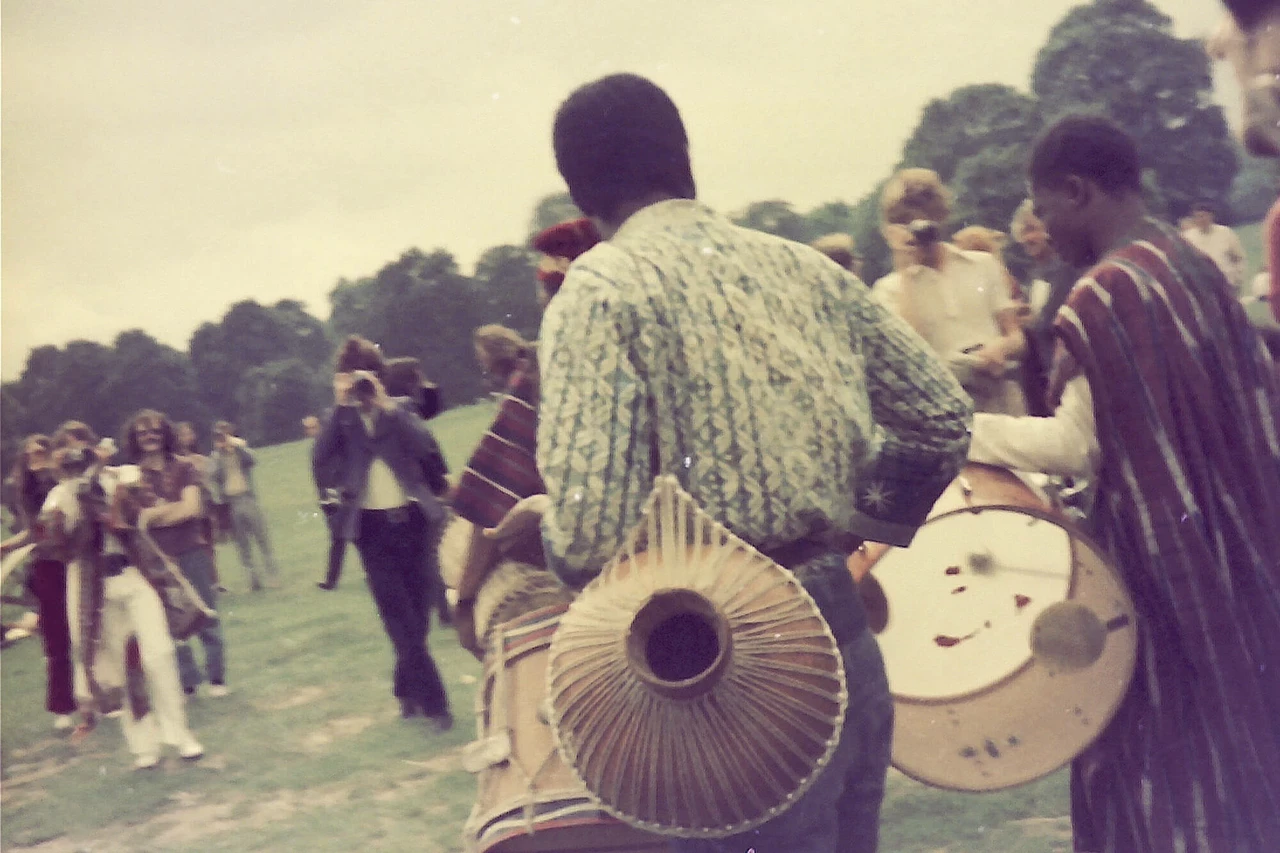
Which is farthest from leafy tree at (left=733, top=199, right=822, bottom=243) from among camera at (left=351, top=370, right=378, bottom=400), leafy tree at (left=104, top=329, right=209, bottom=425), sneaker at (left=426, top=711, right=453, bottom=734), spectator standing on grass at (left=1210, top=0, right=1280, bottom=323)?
leafy tree at (left=104, top=329, right=209, bottom=425)

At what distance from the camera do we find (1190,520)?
78.7 inches

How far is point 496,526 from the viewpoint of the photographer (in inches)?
93.2

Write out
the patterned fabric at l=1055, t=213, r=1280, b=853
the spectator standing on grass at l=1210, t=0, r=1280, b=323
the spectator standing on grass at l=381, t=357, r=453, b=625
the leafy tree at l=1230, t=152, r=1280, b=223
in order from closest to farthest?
the patterned fabric at l=1055, t=213, r=1280, b=853
the spectator standing on grass at l=1210, t=0, r=1280, b=323
the leafy tree at l=1230, t=152, r=1280, b=223
the spectator standing on grass at l=381, t=357, r=453, b=625

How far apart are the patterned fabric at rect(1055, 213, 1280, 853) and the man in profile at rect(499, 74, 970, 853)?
19.7 inches

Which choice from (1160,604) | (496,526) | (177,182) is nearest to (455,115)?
(177,182)

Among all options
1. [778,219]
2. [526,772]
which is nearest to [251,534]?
[526,772]

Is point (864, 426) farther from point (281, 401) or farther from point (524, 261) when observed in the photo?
point (281, 401)

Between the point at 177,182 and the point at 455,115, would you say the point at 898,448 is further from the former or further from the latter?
the point at 177,182

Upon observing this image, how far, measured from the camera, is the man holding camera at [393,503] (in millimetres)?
3002

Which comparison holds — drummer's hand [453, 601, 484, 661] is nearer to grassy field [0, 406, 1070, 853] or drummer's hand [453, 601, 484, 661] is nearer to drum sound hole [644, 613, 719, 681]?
grassy field [0, 406, 1070, 853]

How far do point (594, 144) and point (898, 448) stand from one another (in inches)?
23.5

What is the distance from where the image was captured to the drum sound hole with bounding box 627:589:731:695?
1.50 meters

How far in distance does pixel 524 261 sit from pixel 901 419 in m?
1.37

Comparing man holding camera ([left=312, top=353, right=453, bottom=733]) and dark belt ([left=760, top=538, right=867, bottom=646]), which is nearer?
dark belt ([left=760, top=538, right=867, bottom=646])
